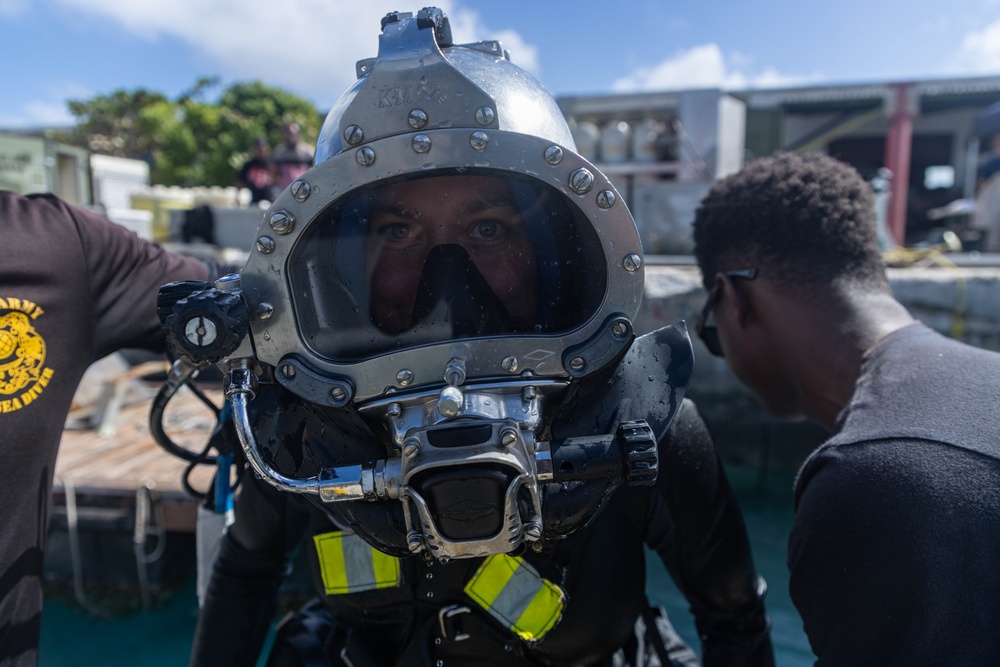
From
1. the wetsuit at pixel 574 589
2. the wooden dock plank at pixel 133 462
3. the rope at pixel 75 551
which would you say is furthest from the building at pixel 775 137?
the wetsuit at pixel 574 589

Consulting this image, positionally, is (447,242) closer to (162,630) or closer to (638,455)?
(638,455)

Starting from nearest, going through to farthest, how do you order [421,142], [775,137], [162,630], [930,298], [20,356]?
[421,142] < [20,356] < [162,630] < [930,298] < [775,137]

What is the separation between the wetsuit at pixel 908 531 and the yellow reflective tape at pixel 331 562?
0.88 meters

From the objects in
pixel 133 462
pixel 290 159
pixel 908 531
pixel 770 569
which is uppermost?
pixel 290 159

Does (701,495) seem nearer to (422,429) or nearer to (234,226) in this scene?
(422,429)

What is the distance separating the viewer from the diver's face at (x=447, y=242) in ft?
3.59

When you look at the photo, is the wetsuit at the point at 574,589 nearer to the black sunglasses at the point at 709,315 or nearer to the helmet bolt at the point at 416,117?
the black sunglasses at the point at 709,315

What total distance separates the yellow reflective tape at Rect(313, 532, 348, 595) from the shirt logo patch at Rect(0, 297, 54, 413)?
2.57 feet

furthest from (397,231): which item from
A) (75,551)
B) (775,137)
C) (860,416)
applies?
(775,137)

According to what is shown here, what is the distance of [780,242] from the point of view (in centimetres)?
181

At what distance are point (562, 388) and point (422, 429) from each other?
9.4 inches

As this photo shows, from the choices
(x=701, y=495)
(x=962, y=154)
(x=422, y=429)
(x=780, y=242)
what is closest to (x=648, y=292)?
(x=780, y=242)

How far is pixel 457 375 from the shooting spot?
2.98 ft

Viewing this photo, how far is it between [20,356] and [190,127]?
2770 cm
